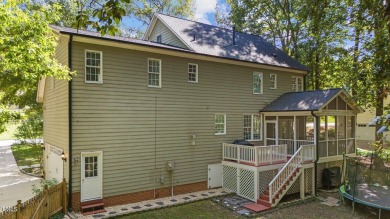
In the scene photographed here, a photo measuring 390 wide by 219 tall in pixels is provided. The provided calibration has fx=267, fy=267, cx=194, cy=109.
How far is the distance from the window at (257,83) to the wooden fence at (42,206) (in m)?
11.5

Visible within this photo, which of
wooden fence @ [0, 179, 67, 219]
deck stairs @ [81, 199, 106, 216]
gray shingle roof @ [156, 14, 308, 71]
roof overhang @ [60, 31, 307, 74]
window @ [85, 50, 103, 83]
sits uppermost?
gray shingle roof @ [156, 14, 308, 71]

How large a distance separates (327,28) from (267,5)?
769cm

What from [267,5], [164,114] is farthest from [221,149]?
[267,5]

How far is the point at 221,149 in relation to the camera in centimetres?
1463

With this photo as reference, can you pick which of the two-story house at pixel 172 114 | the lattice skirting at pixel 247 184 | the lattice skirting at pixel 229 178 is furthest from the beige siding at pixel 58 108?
the lattice skirting at pixel 247 184

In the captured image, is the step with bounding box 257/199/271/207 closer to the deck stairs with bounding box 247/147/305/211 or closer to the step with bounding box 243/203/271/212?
the deck stairs with bounding box 247/147/305/211

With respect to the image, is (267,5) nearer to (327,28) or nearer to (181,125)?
(327,28)

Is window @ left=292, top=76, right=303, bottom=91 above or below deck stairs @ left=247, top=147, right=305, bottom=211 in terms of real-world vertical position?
above

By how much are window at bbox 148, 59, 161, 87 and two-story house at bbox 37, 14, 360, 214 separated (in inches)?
1.9

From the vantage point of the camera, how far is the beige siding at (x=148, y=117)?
1088cm

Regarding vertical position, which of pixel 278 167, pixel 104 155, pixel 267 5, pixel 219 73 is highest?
pixel 267 5

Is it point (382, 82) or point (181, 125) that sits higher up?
point (382, 82)

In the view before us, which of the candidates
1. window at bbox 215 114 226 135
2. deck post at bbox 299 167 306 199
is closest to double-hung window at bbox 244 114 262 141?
window at bbox 215 114 226 135

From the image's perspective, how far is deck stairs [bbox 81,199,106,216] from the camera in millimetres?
10453
